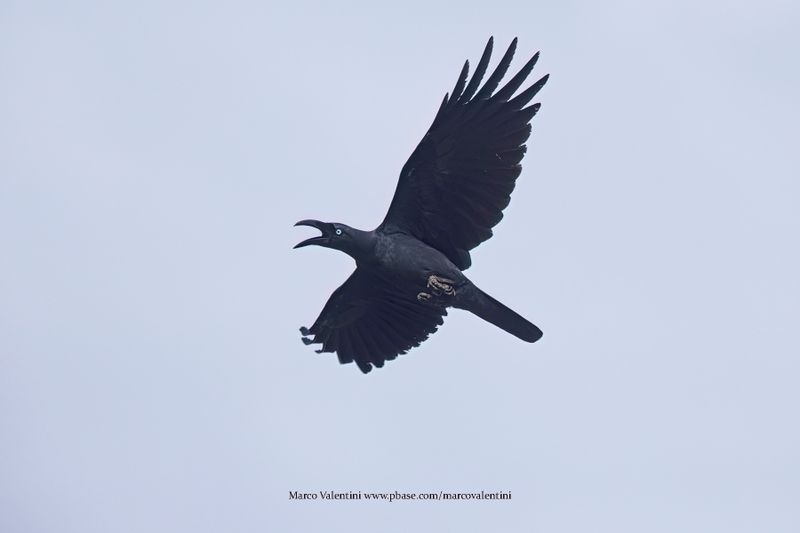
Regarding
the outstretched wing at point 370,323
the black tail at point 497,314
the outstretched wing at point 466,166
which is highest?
the outstretched wing at point 466,166

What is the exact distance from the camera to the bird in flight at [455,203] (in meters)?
20.2

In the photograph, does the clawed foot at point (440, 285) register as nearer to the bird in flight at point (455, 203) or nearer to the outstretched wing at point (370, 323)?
the bird in flight at point (455, 203)

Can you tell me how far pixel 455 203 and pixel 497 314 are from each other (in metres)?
1.72

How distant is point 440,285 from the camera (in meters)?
20.5

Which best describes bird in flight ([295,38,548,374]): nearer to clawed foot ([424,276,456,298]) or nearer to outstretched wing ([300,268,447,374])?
clawed foot ([424,276,456,298])

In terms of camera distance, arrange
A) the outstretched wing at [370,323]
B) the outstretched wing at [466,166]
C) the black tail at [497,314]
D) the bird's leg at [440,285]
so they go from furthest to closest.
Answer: the outstretched wing at [370,323]
the black tail at [497,314]
the bird's leg at [440,285]
the outstretched wing at [466,166]

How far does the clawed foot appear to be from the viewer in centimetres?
2042

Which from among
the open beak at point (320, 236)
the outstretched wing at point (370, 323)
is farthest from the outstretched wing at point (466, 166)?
the outstretched wing at point (370, 323)

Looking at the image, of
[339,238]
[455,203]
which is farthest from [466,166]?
[339,238]

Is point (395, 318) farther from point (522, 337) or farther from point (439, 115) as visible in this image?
point (439, 115)

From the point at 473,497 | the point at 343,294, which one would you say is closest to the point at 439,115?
the point at 343,294

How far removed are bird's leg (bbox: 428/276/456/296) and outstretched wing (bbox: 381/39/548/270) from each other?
0.44 m

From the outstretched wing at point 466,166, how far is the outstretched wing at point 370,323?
4.10 ft

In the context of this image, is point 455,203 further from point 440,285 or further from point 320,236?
point 320,236
